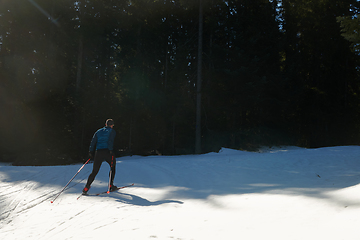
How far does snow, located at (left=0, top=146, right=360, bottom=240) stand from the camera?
377 cm

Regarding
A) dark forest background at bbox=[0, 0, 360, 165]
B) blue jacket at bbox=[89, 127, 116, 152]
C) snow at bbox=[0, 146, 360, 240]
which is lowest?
snow at bbox=[0, 146, 360, 240]

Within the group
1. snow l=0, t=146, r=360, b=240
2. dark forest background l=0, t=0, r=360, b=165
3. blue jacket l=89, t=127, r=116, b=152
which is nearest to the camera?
snow l=0, t=146, r=360, b=240

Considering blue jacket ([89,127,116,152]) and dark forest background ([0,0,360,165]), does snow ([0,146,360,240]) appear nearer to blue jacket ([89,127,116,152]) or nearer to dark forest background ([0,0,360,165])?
blue jacket ([89,127,116,152])

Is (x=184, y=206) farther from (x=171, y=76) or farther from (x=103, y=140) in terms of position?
(x=171, y=76)

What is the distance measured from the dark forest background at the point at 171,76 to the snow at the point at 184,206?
15.1 m

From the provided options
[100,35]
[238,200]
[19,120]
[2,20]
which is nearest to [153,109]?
[100,35]

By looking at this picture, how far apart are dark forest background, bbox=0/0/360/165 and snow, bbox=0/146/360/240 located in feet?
49.7

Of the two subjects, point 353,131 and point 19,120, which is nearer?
point 19,120

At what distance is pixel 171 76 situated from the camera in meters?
29.9

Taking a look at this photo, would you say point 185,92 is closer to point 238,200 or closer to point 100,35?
point 100,35

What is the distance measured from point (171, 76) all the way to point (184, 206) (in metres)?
25.2

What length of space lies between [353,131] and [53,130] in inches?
1356

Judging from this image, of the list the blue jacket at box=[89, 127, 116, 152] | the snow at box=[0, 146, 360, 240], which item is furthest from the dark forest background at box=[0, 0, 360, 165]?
the blue jacket at box=[89, 127, 116, 152]

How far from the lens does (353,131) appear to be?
3350 centimetres
